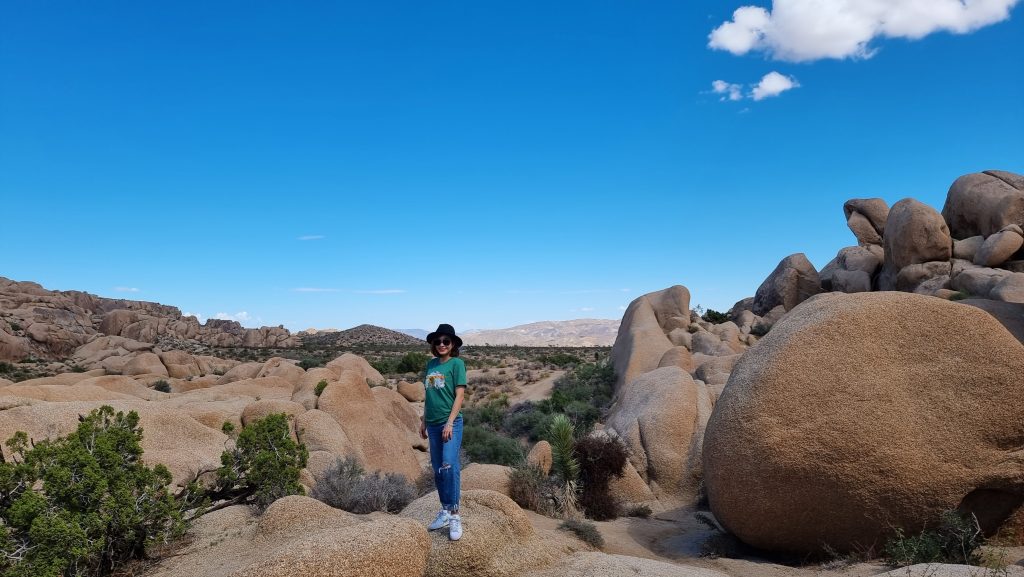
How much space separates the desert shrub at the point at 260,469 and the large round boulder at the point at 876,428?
240 inches

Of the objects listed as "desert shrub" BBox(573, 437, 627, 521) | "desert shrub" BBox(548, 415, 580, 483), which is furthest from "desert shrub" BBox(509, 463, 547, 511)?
"desert shrub" BBox(573, 437, 627, 521)

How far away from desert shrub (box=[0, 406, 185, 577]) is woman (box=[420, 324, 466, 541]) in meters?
3.13

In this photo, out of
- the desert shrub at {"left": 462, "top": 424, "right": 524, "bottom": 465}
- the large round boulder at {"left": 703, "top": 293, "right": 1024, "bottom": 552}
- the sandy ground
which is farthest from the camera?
the desert shrub at {"left": 462, "top": 424, "right": 524, "bottom": 465}

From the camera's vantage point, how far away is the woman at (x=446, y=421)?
6.13m

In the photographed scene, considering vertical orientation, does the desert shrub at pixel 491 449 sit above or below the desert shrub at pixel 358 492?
below

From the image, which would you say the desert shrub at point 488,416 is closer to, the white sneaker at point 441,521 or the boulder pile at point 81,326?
the white sneaker at point 441,521

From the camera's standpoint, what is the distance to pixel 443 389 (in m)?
6.32

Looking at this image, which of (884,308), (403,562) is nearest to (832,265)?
(884,308)

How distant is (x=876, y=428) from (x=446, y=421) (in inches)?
213

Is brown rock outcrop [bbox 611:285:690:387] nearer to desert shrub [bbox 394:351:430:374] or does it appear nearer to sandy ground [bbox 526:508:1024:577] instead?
sandy ground [bbox 526:508:1024:577]

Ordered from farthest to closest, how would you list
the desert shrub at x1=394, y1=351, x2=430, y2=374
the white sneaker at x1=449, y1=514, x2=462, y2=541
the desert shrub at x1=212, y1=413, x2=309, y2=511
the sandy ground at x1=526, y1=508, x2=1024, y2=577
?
the desert shrub at x1=394, y1=351, x2=430, y2=374, the desert shrub at x1=212, y1=413, x2=309, y2=511, the sandy ground at x1=526, y1=508, x2=1024, y2=577, the white sneaker at x1=449, y1=514, x2=462, y2=541

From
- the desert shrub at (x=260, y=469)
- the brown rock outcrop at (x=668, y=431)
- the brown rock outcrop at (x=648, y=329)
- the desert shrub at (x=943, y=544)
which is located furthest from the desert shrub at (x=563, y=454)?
the brown rock outcrop at (x=648, y=329)

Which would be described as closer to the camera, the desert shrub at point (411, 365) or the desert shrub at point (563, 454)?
the desert shrub at point (563, 454)

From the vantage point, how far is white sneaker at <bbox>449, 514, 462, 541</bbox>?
6.04 metres
